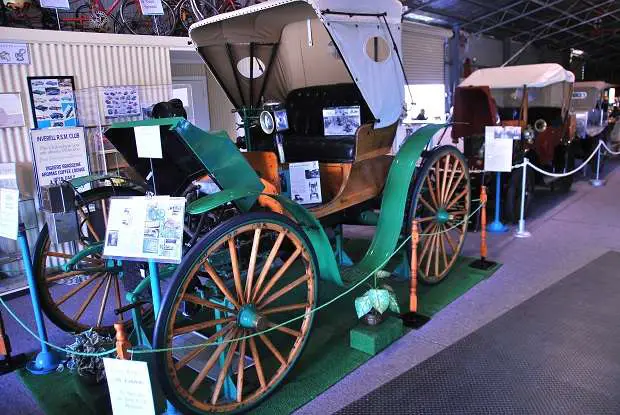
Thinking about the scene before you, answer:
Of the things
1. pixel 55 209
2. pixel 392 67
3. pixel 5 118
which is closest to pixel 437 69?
pixel 392 67

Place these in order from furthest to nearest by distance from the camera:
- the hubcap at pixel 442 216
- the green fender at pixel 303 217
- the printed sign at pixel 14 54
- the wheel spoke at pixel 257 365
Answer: the printed sign at pixel 14 54 < the hubcap at pixel 442 216 < the wheel spoke at pixel 257 365 < the green fender at pixel 303 217

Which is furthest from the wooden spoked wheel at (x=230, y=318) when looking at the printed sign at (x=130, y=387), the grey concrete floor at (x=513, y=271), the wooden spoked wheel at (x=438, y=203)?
the wooden spoked wheel at (x=438, y=203)

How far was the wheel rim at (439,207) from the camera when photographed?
13.2 feet

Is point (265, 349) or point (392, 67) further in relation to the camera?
point (392, 67)

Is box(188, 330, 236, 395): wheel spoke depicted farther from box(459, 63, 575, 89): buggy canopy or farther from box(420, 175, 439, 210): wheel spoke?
box(459, 63, 575, 89): buggy canopy

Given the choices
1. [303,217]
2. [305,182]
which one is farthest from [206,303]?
[305,182]

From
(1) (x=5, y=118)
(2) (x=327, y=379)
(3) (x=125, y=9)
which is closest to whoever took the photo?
(2) (x=327, y=379)

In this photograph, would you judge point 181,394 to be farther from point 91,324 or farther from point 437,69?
point 437,69

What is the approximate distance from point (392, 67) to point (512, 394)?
237 cm

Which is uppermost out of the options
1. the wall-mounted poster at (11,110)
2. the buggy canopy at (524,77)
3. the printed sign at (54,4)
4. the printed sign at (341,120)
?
the printed sign at (54,4)

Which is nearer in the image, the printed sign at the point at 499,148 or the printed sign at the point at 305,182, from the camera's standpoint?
the printed sign at the point at 305,182

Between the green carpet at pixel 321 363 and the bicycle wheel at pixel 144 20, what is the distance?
466 centimetres

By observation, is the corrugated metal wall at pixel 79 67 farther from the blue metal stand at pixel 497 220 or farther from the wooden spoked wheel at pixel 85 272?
the blue metal stand at pixel 497 220

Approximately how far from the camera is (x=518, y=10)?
46.6 ft
